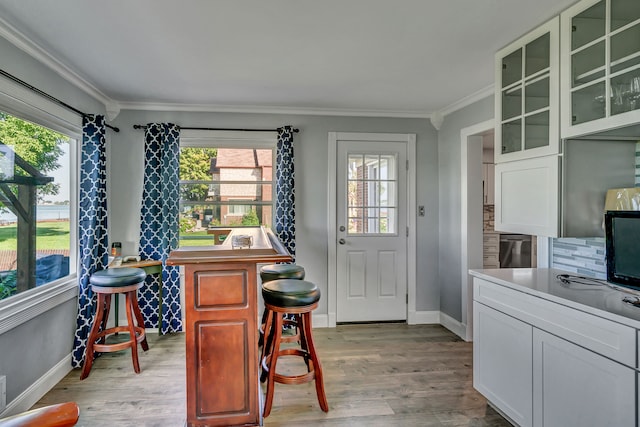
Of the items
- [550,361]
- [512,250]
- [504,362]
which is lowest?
[504,362]

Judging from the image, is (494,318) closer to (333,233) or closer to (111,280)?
(333,233)

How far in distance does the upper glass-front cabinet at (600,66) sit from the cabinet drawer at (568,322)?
2.94 feet

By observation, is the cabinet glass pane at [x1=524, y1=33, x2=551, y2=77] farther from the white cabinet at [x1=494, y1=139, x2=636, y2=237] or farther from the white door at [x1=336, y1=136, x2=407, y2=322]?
the white door at [x1=336, y1=136, x2=407, y2=322]

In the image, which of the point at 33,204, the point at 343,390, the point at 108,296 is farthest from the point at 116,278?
the point at 343,390

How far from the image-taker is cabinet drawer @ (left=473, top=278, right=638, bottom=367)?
4.77 feet

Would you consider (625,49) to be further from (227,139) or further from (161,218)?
(161,218)

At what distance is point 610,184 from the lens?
2035 millimetres

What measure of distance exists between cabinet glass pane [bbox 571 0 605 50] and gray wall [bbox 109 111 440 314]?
2.28m

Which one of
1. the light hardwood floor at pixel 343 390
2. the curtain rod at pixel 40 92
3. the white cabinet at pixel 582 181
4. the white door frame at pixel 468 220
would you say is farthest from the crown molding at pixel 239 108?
the light hardwood floor at pixel 343 390

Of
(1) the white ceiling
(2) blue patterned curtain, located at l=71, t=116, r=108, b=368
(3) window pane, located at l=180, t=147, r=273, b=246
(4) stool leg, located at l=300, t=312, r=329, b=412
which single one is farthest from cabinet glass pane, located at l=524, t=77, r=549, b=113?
(2) blue patterned curtain, located at l=71, t=116, r=108, b=368

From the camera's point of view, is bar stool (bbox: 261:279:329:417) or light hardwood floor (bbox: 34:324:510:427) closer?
bar stool (bbox: 261:279:329:417)

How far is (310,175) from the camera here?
4.04 metres

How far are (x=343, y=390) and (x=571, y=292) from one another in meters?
1.61

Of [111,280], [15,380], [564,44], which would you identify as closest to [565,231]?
[564,44]
